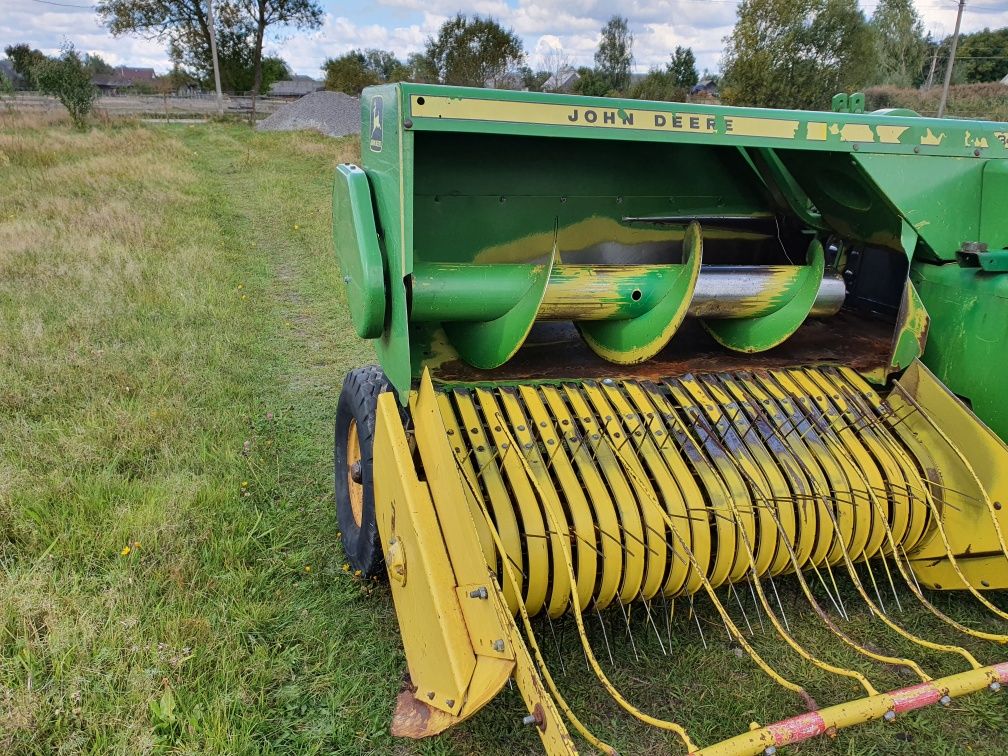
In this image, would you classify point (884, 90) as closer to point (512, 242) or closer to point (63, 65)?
point (63, 65)

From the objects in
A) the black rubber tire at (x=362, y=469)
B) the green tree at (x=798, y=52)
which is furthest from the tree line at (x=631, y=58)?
the black rubber tire at (x=362, y=469)

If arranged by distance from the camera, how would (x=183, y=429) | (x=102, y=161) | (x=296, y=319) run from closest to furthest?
(x=183, y=429) < (x=296, y=319) < (x=102, y=161)

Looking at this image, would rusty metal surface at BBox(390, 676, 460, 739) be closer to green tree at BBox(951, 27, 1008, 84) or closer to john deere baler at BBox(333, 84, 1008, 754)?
john deere baler at BBox(333, 84, 1008, 754)

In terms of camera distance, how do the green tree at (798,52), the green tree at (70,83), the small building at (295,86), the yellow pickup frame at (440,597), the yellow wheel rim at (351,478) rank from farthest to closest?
the small building at (295,86) < the green tree at (798,52) < the green tree at (70,83) < the yellow wheel rim at (351,478) < the yellow pickup frame at (440,597)

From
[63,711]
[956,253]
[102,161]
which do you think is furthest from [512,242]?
[102,161]

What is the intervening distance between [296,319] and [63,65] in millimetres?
22435

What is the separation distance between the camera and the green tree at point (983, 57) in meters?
45.5

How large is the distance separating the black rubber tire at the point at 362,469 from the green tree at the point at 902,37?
162 feet

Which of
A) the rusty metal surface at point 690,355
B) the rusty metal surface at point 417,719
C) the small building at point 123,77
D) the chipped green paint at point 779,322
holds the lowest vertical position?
the rusty metal surface at point 417,719

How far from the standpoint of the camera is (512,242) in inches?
123

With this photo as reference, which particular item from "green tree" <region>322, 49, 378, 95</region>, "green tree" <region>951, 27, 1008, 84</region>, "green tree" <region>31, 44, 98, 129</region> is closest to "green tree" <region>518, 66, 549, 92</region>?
"green tree" <region>322, 49, 378, 95</region>

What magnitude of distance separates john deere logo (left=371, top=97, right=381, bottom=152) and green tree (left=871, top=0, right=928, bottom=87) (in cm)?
4939

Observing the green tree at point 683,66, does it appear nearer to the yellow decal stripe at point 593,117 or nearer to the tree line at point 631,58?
the tree line at point 631,58

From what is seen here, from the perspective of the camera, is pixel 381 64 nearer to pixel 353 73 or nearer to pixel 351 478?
pixel 353 73
